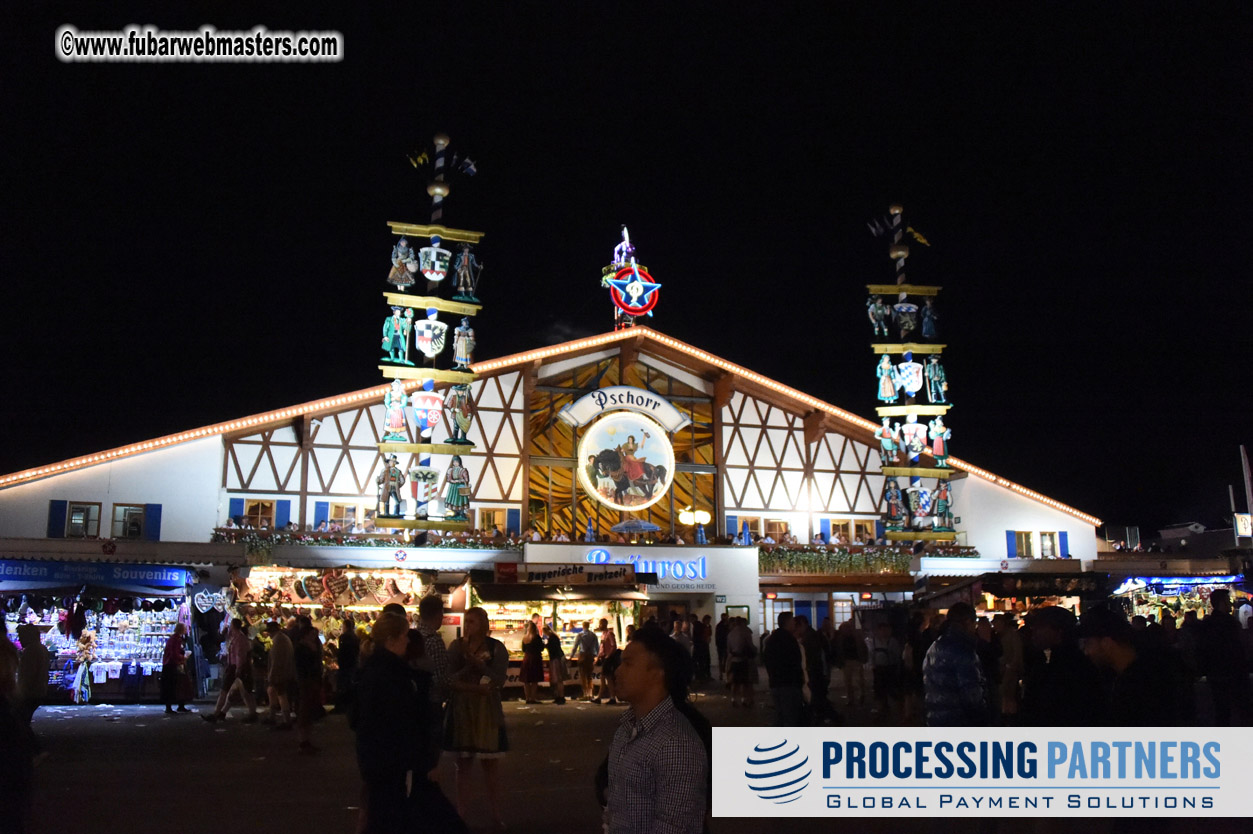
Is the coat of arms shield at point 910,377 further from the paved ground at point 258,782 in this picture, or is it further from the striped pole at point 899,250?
the paved ground at point 258,782

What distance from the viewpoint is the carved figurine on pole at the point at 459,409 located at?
2500 cm

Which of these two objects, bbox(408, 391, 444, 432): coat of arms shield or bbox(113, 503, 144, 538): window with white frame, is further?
bbox(408, 391, 444, 432): coat of arms shield

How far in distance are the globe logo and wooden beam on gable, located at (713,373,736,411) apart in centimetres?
2430

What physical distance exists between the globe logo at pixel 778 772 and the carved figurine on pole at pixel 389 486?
1995 centimetres

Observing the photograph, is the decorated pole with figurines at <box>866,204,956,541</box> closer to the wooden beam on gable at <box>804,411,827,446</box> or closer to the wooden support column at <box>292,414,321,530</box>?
the wooden beam on gable at <box>804,411,827,446</box>

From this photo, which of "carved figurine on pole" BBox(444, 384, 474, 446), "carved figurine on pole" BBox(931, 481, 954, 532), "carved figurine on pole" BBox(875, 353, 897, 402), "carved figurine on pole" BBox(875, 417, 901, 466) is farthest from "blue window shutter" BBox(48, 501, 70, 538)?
"carved figurine on pole" BBox(931, 481, 954, 532)

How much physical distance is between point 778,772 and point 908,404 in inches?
999

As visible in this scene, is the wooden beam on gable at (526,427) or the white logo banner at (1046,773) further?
the wooden beam on gable at (526,427)

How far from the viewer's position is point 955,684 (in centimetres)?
653

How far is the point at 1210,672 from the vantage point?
35.0ft

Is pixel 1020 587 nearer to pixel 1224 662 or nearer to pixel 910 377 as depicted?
pixel 1224 662

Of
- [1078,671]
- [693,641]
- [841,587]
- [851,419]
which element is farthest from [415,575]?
[1078,671]

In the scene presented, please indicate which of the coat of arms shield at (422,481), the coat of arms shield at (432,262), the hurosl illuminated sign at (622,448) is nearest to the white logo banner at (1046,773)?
the coat of arms shield at (422,481)

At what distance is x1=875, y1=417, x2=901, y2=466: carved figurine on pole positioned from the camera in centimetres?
2892
